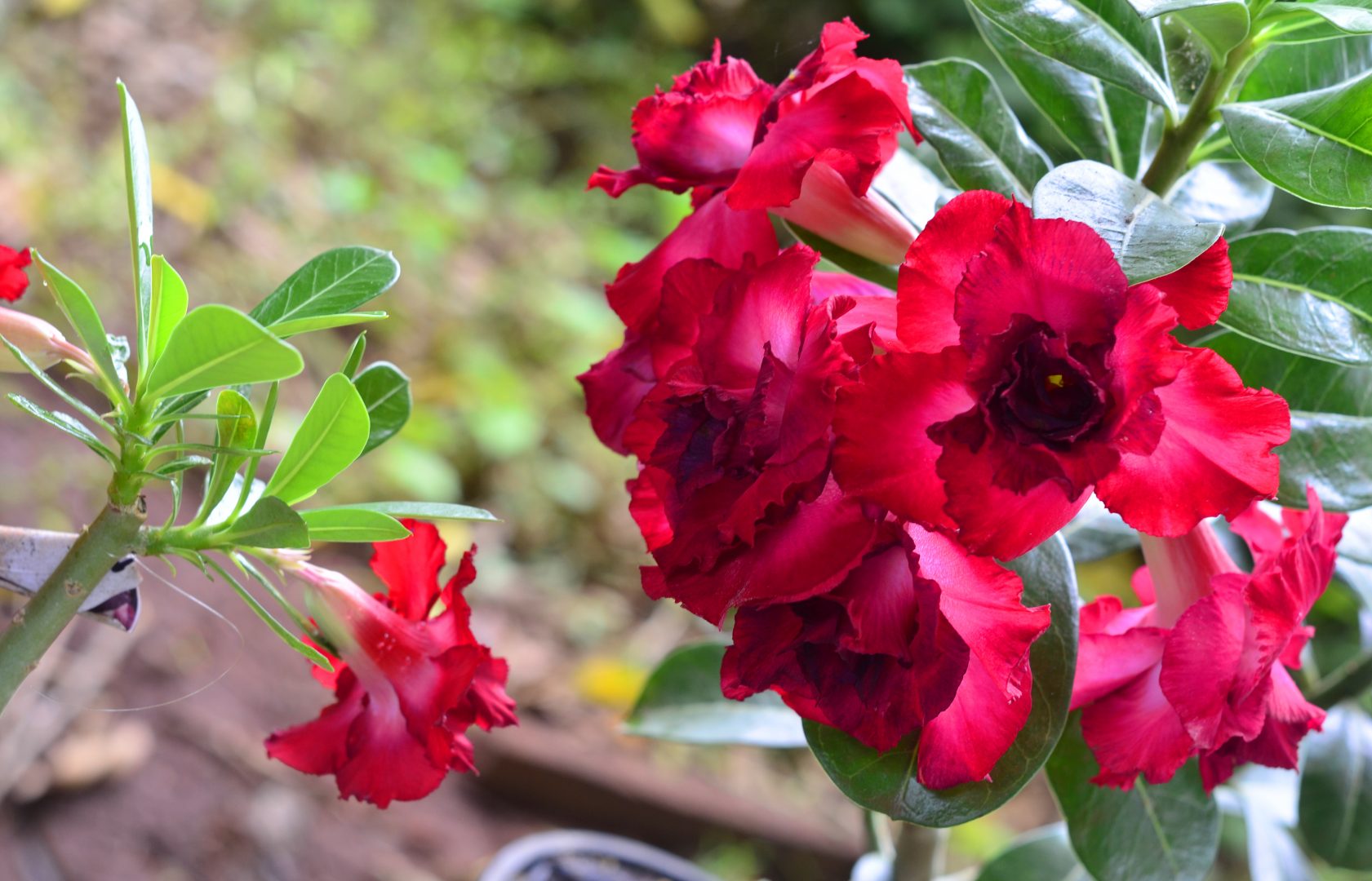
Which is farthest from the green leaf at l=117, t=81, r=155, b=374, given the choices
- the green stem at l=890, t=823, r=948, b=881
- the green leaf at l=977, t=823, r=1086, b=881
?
the green leaf at l=977, t=823, r=1086, b=881

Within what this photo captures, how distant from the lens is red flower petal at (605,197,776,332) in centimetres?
51

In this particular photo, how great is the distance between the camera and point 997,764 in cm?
49

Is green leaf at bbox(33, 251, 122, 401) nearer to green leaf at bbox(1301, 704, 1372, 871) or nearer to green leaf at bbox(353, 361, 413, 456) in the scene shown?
green leaf at bbox(353, 361, 413, 456)

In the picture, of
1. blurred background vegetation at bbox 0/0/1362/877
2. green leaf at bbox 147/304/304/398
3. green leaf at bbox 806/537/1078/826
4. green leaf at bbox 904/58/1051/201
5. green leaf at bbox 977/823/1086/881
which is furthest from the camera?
blurred background vegetation at bbox 0/0/1362/877

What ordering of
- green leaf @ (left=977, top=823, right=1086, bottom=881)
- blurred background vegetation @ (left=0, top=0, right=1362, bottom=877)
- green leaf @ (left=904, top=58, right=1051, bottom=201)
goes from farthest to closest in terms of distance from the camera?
blurred background vegetation @ (left=0, top=0, right=1362, bottom=877) → green leaf @ (left=977, top=823, right=1086, bottom=881) → green leaf @ (left=904, top=58, right=1051, bottom=201)

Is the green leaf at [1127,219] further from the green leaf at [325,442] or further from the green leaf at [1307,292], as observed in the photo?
the green leaf at [325,442]

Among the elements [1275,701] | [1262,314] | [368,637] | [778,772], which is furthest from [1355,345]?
[778,772]

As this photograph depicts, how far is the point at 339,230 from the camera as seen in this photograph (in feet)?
8.45

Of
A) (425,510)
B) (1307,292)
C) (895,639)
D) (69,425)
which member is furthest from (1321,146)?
(69,425)

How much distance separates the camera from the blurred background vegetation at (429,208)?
7.07 ft

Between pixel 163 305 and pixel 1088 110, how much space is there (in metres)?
0.47

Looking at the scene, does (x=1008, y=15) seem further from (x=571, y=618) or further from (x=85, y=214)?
(x=85, y=214)

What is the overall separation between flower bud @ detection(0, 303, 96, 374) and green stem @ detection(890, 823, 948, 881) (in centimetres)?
59

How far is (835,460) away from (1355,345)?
0.28 metres
